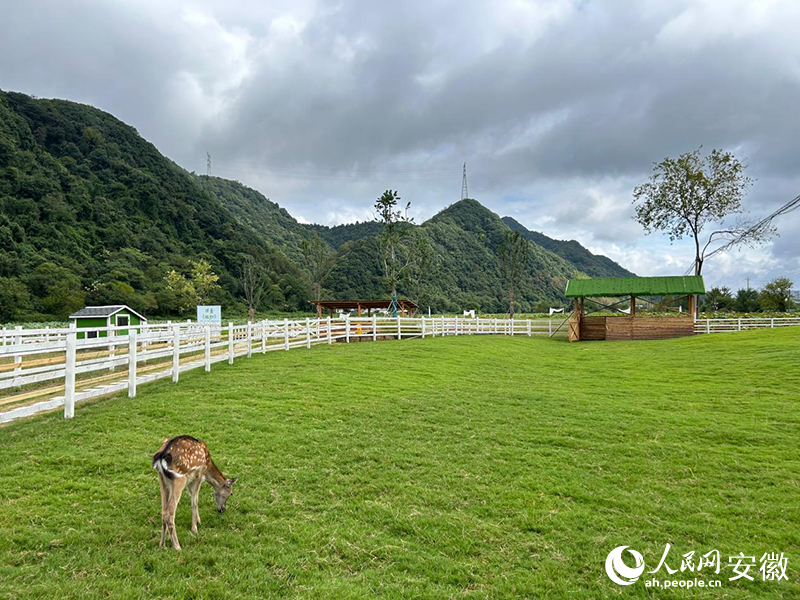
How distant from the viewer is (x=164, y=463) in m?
3.40

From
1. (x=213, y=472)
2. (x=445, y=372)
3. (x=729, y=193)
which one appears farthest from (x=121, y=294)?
(x=729, y=193)

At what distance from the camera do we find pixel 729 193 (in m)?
34.2

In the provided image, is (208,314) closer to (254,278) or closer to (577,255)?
(254,278)

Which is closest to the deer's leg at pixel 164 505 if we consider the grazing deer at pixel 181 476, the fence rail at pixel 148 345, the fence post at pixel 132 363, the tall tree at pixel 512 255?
the grazing deer at pixel 181 476

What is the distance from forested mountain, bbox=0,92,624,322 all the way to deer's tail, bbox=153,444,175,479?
49482 mm

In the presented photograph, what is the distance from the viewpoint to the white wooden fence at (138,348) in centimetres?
631

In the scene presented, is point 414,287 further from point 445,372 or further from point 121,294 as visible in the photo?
point 445,372

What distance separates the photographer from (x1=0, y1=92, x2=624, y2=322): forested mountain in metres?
54.3

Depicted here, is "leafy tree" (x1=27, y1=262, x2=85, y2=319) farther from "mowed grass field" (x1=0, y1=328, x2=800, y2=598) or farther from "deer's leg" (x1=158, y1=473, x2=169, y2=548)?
"deer's leg" (x1=158, y1=473, x2=169, y2=548)

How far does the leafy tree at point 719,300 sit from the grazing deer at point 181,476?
64.3 meters

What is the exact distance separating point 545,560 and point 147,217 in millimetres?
87887

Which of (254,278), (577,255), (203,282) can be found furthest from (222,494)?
(577,255)

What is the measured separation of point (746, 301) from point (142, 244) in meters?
83.4

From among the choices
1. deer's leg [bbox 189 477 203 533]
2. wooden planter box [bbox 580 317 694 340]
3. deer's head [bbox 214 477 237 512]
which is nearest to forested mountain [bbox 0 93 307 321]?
wooden planter box [bbox 580 317 694 340]
